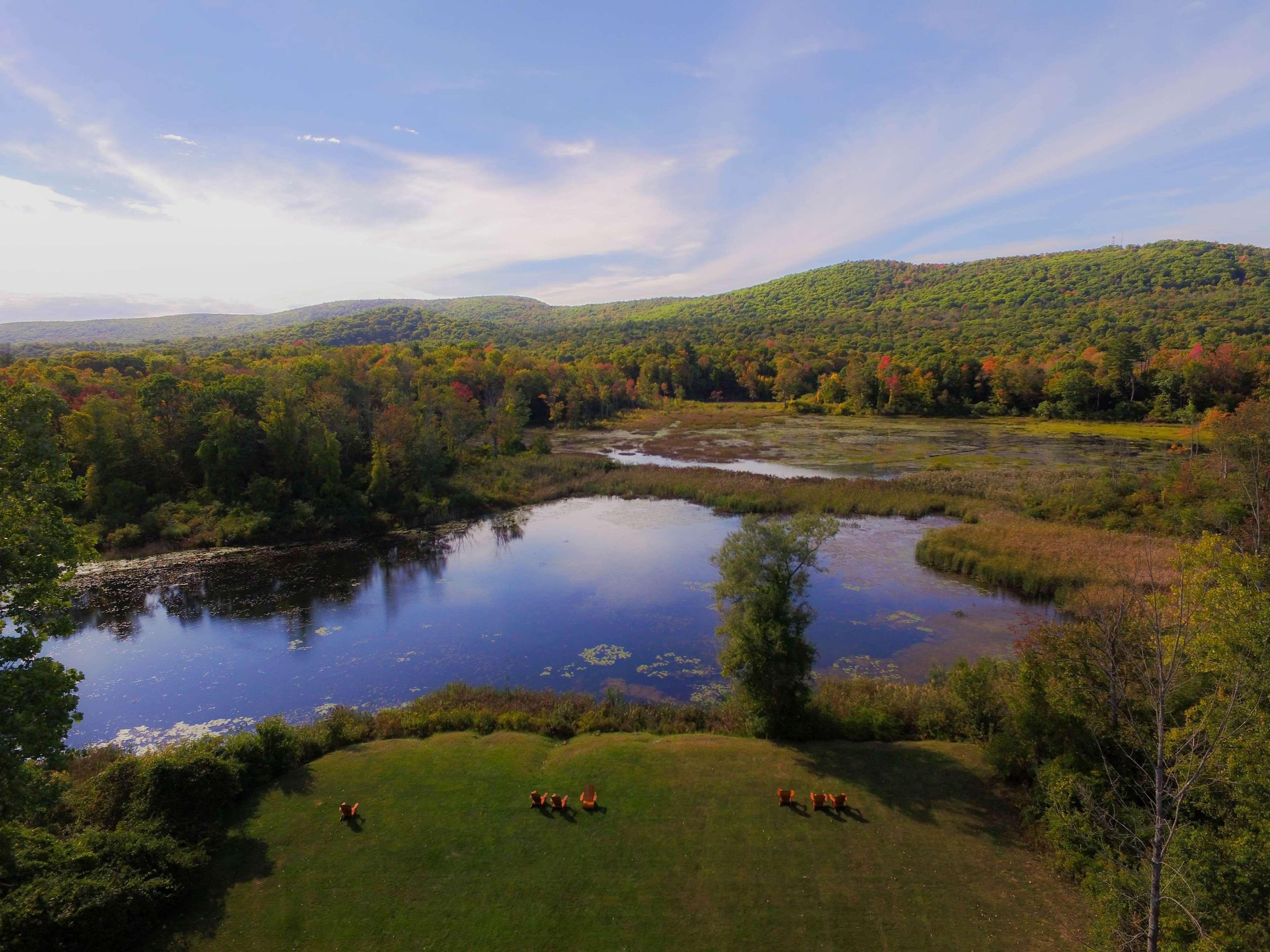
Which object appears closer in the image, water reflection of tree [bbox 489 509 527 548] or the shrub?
the shrub

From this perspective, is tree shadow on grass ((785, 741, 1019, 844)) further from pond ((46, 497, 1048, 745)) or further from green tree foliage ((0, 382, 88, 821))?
green tree foliage ((0, 382, 88, 821))

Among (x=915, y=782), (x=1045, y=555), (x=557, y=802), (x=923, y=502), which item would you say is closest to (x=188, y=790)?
(x=557, y=802)

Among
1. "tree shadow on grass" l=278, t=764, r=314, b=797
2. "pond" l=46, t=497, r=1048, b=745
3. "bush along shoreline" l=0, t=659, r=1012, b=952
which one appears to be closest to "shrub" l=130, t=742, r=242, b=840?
"bush along shoreline" l=0, t=659, r=1012, b=952

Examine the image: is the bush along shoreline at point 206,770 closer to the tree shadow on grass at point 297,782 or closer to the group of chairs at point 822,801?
the tree shadow on grass at point 297,782

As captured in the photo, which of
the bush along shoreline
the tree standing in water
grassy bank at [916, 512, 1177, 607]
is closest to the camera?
the bush along shoreline

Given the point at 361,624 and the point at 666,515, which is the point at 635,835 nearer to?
the point at 361,624

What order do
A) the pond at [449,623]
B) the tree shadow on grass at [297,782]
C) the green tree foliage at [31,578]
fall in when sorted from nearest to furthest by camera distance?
the green tree foliage at [31,578], the tree shadow on grass at [297,782], the pond at [449,623]

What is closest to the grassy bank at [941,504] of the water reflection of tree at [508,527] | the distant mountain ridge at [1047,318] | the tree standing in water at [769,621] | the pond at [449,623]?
the pond at [449,623]
